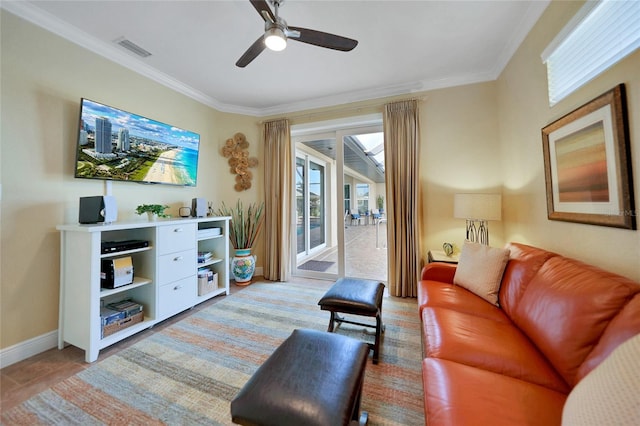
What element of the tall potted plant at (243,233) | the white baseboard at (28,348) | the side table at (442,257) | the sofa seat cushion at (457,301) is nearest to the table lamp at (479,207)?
the side table at (442,257)

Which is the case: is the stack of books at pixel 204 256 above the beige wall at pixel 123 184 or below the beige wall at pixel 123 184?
below

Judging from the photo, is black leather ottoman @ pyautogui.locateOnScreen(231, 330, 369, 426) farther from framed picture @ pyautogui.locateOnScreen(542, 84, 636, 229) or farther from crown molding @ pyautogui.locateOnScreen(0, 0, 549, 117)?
crown molding @ pyautogui.locateOnScreen(0, 0, 549, 117)

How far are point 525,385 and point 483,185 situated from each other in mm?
2470

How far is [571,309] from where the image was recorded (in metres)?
1.08

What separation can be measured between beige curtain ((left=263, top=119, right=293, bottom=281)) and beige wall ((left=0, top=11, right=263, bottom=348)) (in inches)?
73.0

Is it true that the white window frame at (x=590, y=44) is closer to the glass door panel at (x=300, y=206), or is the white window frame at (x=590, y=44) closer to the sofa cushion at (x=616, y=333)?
the sofa cushion at (x=616, y=333)

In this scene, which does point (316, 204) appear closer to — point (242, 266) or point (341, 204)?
point (341, 204)

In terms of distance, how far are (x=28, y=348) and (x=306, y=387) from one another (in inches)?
100

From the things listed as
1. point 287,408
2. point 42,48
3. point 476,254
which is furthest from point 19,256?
point 476,254

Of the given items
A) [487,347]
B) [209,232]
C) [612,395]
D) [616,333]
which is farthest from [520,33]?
[209,232]

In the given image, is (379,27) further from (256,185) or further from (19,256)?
(19,256)

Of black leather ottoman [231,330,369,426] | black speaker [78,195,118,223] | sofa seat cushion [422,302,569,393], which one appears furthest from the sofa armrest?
black speaker [78,195,118,223]

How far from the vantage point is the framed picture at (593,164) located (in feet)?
3.93

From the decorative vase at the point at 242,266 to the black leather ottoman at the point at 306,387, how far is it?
8.16 ft
